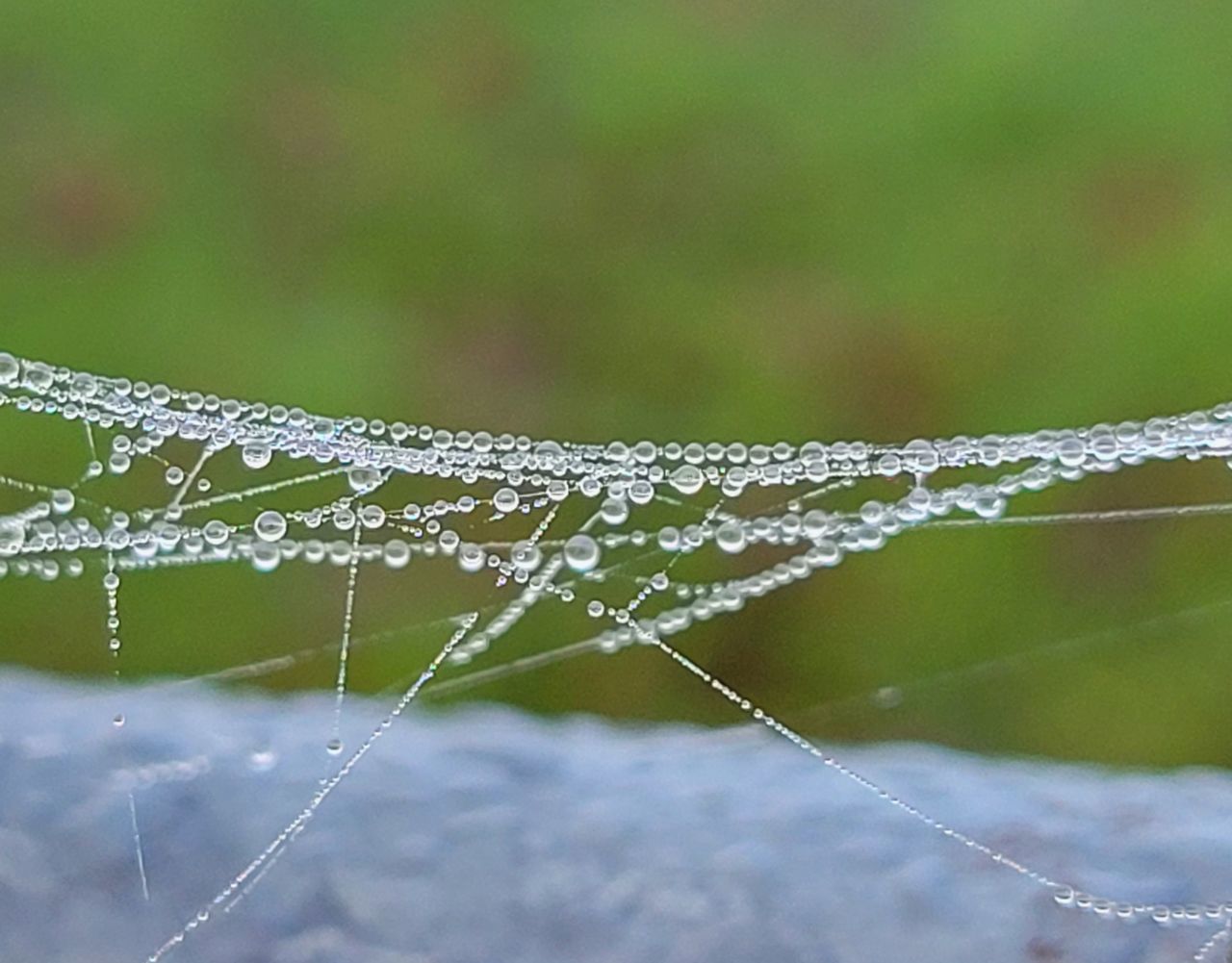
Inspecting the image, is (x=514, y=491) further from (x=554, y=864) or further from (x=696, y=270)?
(x=696, y=270)

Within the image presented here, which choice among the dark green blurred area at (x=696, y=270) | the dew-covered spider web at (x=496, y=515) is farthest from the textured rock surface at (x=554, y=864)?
the dark green blurred area at (x=696, y=270)

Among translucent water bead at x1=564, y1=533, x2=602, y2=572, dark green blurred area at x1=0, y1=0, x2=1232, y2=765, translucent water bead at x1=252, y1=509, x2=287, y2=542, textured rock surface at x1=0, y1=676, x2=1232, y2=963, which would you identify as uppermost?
dark green blurred area at x1=0, y1=0, x2=1232, y2=765

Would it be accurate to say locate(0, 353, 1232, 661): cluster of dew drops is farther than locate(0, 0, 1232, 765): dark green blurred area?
No

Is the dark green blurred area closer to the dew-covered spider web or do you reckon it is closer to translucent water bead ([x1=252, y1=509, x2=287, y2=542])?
the dew-covered spider web

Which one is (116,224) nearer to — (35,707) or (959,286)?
(35,707)

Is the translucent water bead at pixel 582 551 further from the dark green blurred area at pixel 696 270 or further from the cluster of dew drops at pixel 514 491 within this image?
the dark green blurred area at pixel 696 270

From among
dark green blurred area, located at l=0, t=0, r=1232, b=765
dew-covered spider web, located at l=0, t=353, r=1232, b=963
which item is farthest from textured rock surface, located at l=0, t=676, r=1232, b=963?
dark green blurred area, located at l=0, t=0, r=1232, b=765

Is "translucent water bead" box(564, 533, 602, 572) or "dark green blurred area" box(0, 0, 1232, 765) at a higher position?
"dark green blurred area" box(0, 0, 1232, 765)
